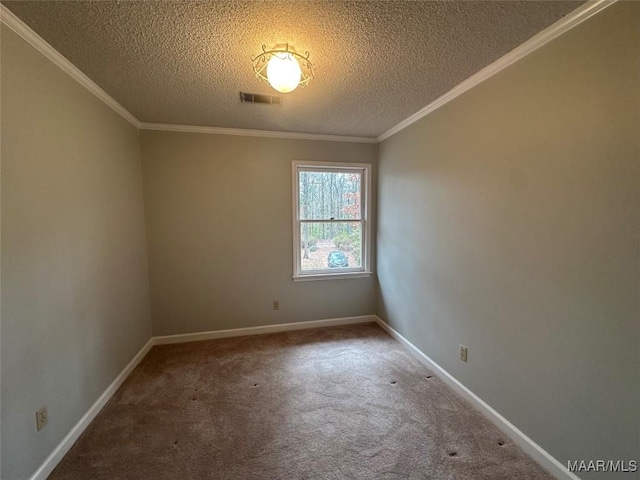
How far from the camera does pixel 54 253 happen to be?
5.46 ft

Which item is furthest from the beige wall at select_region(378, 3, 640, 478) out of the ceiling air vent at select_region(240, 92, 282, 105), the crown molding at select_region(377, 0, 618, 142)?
the ceiling air vent at select_region(240, 92, 282, 105)

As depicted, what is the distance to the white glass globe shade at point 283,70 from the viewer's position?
1.60 metres

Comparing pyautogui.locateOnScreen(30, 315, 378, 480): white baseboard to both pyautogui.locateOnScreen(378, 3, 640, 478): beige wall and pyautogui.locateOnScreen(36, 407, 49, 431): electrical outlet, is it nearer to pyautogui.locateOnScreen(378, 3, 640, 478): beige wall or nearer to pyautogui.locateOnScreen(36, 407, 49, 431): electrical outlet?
pyautogui.locateOnScreen(36, 407, 49, 431): electrical outlet

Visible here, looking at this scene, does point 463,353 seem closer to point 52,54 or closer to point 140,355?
point 140,355

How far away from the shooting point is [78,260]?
1883mm

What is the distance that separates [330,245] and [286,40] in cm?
241

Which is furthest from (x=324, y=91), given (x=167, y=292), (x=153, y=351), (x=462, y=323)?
(x=153, y=351)

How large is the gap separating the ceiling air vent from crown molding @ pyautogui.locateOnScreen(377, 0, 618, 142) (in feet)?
4.56

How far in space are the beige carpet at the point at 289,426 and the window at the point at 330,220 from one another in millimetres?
1171

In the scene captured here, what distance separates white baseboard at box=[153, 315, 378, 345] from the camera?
3205mm

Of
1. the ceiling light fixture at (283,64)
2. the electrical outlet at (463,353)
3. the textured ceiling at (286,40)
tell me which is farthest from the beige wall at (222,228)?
the electrical outlet at (463,353)

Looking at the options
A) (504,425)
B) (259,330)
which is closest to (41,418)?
(259,330)

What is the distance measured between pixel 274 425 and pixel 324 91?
2575 millimetres

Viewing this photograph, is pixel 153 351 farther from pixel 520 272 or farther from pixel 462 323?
pixel 520 272
